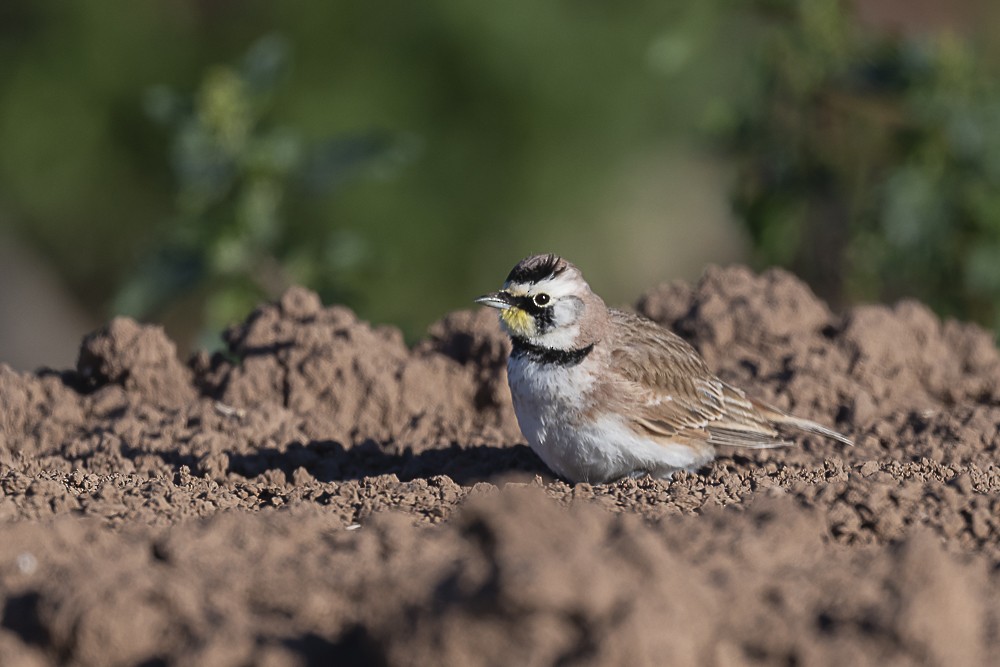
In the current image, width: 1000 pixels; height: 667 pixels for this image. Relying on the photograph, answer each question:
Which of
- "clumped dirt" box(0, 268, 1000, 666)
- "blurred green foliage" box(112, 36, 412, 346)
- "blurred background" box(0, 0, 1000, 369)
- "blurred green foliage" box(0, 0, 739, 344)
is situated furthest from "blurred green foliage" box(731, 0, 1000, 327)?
"blurred green foliage" box(0, 0, 739, 344)

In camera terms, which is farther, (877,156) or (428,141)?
(428,141)

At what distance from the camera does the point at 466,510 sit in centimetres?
327

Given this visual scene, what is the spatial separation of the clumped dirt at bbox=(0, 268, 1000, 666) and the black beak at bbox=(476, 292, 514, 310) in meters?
0.66

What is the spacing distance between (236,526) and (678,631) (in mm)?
1356

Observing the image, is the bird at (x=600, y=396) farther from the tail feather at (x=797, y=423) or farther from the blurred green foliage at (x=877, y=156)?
the blurred green foliage at (x=877, y=156)

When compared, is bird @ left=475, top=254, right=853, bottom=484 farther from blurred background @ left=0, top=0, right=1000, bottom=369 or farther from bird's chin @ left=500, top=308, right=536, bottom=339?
blurred background @ left=0, top=0, right=1000, bottom=369

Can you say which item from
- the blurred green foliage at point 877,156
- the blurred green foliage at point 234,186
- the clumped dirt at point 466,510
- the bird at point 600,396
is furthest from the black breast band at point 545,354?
the blurred green foliage at point 877,156

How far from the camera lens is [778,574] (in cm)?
345

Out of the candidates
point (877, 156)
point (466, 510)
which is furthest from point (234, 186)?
point (466, 510)

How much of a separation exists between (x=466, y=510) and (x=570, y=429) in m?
2.32

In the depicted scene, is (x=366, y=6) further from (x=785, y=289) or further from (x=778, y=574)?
(x=778, y=574)

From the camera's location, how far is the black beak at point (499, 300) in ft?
18.4

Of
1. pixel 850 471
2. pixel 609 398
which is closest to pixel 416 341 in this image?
pixel 609 398

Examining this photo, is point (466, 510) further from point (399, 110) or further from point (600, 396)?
point (399, 110)
